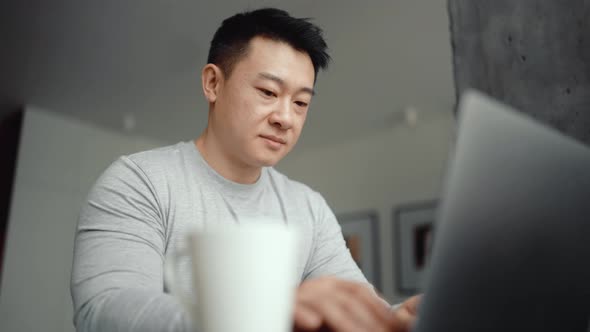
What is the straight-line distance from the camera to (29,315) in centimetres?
388

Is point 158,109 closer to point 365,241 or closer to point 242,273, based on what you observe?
point 365,241

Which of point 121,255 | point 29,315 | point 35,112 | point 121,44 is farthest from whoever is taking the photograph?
point 35,112

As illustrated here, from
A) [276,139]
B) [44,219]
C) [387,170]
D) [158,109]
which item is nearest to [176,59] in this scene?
[158,109]

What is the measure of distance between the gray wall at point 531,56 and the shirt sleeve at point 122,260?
0.62 metres

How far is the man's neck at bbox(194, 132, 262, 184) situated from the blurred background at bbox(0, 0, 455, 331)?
69.9 inches

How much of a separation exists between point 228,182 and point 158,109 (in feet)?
10.5

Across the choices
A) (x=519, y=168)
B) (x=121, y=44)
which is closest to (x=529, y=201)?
(x=519, y=168)

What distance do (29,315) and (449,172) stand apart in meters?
4.29

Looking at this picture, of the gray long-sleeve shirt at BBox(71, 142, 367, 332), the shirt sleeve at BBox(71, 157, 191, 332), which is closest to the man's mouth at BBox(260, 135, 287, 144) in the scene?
the gray long-sleeve shirt at BBox(71, 142, 367, 332)

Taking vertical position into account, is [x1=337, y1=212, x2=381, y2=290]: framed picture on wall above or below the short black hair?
below

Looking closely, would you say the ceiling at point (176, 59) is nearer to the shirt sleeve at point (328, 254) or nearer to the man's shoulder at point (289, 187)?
the man's shoulder at point (289, 187)

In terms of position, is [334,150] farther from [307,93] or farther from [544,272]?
[544,272]

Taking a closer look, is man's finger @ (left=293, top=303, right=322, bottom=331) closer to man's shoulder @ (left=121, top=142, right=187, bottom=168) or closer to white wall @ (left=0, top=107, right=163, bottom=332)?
man's shoulder @ (left=121, top=142, right=187, bottom=168)

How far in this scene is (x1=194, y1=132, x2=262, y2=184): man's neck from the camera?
1172 mm
